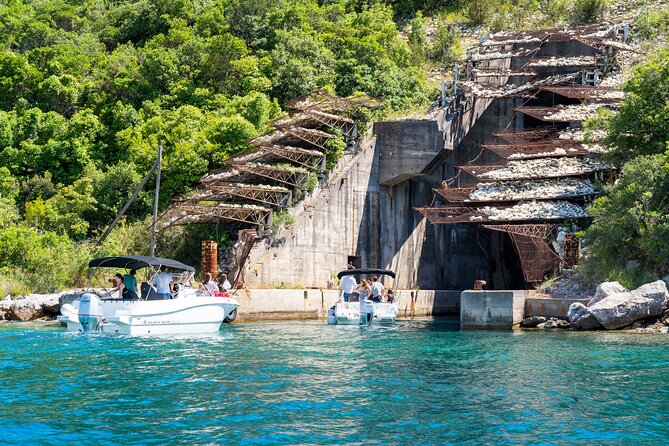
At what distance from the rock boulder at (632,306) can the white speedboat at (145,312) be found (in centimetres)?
1524

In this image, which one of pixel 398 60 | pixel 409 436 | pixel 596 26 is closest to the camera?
pixel 409 436

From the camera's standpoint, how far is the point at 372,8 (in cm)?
8731

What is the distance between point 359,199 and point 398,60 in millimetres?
22478

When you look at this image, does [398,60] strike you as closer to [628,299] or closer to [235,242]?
[235,242]

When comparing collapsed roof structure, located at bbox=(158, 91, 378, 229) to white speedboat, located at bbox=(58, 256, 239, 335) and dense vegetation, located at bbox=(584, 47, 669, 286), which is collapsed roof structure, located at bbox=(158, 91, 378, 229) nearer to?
white speedboat, located at bbox=(58, 256, 239, 335)

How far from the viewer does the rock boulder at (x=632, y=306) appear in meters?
37.9

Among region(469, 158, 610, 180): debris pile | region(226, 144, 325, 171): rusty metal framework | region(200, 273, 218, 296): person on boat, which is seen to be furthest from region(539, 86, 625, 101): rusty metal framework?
region(200, 273, 218, 296): person on boat

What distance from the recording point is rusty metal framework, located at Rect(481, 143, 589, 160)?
5523 cm

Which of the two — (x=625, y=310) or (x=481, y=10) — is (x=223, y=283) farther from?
(x=481, y=10)

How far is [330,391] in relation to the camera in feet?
73.3

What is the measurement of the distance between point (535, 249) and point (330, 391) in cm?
2724

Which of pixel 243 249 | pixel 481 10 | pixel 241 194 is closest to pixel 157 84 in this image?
pixel 241 194

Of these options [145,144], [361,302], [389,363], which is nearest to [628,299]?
[361,302]

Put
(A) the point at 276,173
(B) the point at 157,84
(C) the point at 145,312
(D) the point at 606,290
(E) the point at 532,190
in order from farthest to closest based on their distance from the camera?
(B) the point at 157,84, (A) the point at 276,173, (E) the point at 532,190, (D) the point at 606,290, (C) the point at 145,312
